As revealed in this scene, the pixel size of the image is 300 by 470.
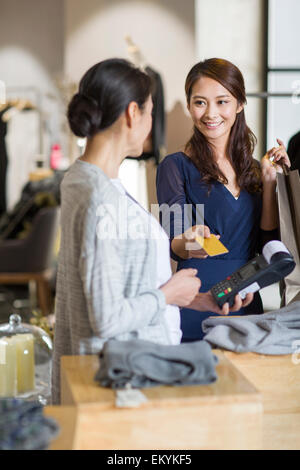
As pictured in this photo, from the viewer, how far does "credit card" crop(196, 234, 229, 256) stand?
1642mm

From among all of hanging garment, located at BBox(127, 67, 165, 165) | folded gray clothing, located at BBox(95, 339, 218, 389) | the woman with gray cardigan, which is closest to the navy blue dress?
the woman with gray cardigan

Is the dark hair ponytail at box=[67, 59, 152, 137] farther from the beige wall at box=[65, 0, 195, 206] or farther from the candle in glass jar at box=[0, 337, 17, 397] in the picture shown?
the beige wall at box=[65, 0, 195, 206]

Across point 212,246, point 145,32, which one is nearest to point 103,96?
point 212,246

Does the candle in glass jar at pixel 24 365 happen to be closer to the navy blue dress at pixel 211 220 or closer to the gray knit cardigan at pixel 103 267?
the navy blue dress at pixel 211 220

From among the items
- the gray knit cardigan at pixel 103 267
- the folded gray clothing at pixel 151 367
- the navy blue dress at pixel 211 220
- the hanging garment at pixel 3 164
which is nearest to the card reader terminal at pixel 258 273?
the gray knit cardigan at pixel 103 267

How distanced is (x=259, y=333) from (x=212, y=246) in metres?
0.26

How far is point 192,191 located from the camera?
2053 mm

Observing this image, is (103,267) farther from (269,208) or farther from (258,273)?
(269,208)

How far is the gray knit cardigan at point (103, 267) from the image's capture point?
4.11ft

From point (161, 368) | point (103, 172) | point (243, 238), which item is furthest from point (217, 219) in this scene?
point (161, 368)

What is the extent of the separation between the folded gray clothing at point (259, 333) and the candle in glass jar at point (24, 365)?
634 millimetres

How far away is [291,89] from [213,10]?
0.92m

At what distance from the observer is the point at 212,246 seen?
1.66 m

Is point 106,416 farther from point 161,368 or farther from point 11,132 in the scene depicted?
point 11,132
